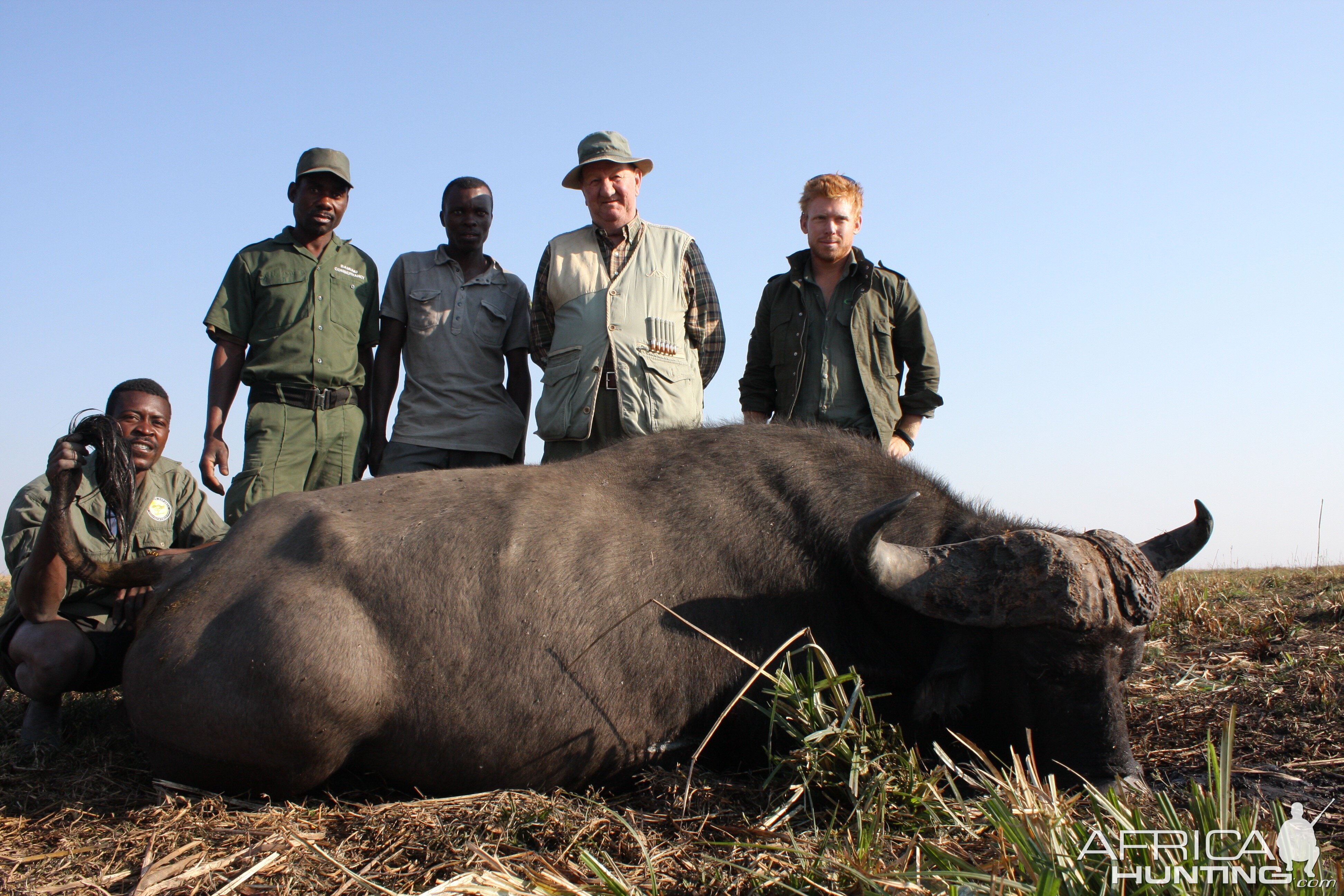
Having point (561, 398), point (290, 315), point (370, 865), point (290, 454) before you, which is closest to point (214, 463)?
point (290, 454)

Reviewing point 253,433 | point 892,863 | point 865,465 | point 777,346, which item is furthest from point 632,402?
point 892,863

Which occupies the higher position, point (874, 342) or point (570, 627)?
point (874, 342)

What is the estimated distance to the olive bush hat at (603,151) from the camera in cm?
534

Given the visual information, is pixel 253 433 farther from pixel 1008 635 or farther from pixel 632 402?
pixel 1008 635

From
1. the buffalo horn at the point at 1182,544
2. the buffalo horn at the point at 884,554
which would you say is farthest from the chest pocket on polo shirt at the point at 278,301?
the buffalo horn at the point at 1182,544

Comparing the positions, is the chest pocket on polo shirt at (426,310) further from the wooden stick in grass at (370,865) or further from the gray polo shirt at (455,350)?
the wooden stick in grass at (370,865)

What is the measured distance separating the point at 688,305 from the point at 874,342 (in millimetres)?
1157

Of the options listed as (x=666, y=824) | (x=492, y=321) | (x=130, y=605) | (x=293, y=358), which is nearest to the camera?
(x=666, y=824)

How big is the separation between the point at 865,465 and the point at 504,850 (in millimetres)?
2206

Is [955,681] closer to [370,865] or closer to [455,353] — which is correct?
[370,865]

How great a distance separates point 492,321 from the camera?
19.1 feet

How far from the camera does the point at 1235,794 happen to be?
306cm

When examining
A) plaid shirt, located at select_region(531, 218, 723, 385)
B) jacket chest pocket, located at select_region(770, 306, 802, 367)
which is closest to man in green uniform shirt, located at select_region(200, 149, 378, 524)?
plaid shirt, located at select_region(531, 218, 723, 385)

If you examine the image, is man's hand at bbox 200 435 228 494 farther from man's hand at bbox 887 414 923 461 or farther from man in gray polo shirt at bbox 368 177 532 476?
man's hand at bbox 887 414 923 461
